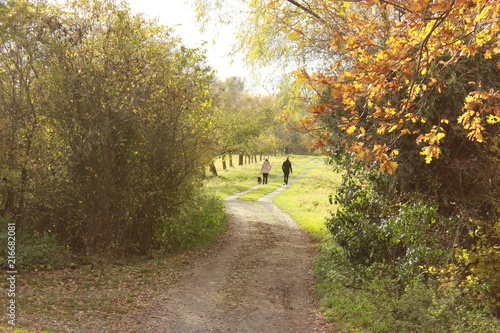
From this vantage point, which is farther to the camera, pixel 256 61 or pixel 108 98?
pixel 256 61

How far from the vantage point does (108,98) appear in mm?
8789

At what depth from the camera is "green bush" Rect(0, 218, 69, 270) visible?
8094 millimetres

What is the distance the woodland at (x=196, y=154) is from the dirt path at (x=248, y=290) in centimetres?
67

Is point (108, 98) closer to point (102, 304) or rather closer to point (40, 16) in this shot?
point (40, 16)

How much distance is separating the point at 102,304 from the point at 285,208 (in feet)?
43.7

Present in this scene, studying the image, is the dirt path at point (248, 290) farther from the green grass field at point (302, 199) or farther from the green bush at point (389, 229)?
the green grass field at point (302, 199)

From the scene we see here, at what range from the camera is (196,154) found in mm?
10414

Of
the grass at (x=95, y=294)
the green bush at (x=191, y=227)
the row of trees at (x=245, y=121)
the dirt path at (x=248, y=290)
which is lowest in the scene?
the dirt path at (x=248, y=290)

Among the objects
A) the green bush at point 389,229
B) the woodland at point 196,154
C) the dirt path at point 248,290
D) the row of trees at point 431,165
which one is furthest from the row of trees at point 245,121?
the row of trees at point 431,165

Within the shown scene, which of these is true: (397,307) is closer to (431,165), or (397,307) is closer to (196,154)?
(431,165)

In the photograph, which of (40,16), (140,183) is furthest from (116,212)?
(40,16)

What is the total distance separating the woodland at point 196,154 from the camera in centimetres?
611

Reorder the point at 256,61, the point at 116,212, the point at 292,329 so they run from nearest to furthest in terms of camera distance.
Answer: the point at 292,329, the point at 116,212, the point at 256,61

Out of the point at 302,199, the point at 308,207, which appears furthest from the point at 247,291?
the point at 302,199
